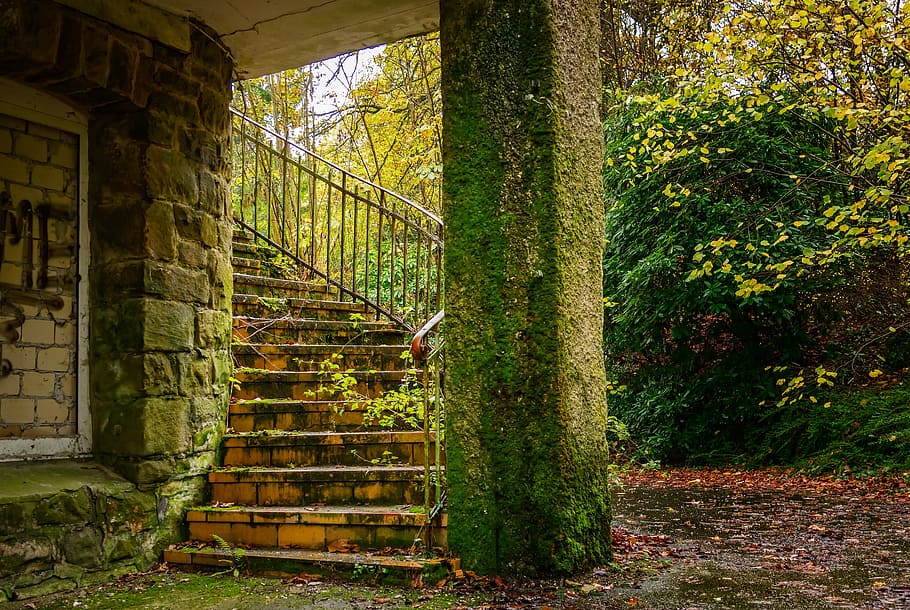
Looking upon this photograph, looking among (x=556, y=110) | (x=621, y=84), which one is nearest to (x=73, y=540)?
(x=556, y=110)

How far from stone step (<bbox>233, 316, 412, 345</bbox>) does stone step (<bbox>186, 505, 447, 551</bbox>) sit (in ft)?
5.20

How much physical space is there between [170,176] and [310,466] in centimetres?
180

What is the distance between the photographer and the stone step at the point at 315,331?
5.43 meters

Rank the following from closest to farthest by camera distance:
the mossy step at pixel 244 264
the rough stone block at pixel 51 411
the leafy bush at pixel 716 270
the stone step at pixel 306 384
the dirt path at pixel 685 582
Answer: the dirt path at pixel 685 582 → the rough stone block at pixel 51 411 → the stone step at pixel 306 384 → the mossy step at pixel 244 264 → the leafy bush at pixel 716 270

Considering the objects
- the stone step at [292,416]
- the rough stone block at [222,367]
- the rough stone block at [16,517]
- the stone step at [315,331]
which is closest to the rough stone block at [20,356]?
the rough stone block at [16,517]

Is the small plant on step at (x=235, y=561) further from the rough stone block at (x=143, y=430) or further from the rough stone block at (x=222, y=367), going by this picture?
the rough stone block at (x=222, y=367)

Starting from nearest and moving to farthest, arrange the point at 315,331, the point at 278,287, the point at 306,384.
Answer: the point at 306,384 → the point at 315,331 → the point at 278,287

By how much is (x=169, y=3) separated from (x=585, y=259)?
8.72 feet

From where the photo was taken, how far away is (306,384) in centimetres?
491

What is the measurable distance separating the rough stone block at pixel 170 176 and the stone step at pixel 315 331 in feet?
4.29

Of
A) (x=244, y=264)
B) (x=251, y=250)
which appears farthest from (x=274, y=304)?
(x=251, y=250)

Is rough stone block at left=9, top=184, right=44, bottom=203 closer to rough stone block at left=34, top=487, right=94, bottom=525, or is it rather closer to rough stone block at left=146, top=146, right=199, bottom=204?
rough stone block at left=146, top=146, right=199, bottom=204

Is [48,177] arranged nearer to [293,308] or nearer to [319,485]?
[319,485]

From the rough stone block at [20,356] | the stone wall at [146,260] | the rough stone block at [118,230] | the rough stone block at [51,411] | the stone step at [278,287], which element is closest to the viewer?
the rough stone block at [20,356]
